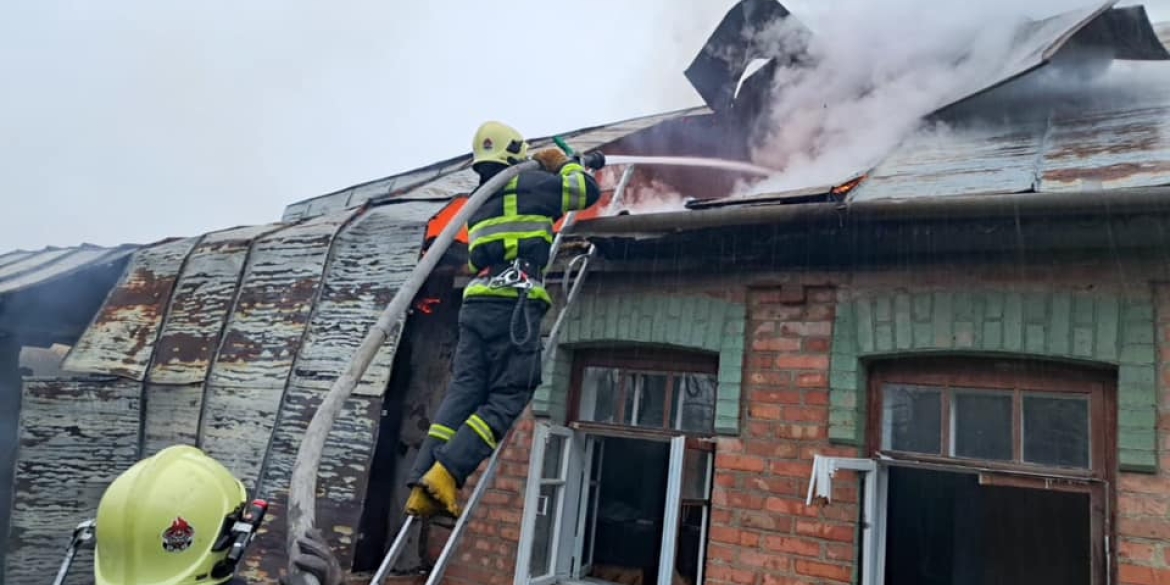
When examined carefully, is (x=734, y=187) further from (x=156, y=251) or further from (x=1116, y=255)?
(x=156, y=251)

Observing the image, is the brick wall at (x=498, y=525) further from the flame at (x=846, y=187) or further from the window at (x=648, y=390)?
the flame at (x=846, y=187)

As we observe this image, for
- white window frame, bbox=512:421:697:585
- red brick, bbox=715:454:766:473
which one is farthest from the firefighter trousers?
red brick, bbox=715:454:766:473

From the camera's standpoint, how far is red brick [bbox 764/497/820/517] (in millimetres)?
3748

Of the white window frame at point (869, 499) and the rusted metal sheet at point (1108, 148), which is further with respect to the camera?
the white window frame at point (869, 499)

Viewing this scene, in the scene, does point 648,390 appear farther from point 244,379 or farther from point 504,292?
point 244,379

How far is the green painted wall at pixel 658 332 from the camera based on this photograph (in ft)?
13.5

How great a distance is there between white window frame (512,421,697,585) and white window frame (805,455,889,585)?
0.72 meters

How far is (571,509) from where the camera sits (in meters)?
4.58

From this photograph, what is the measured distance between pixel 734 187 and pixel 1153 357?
2.95 metres

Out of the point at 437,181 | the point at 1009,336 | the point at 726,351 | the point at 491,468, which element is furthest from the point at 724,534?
the point at 437,181

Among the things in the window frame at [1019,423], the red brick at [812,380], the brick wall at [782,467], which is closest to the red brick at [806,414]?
the brick wall at [782,467]

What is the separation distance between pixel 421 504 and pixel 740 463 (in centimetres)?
164

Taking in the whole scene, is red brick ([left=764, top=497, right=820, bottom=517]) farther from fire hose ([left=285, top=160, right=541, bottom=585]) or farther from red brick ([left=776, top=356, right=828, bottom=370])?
fire hose ([left=285, top=160, right=541, bottom=585])

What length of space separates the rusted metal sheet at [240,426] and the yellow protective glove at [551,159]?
7.03ft
